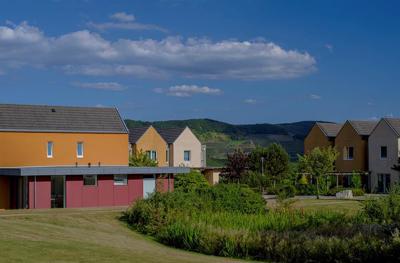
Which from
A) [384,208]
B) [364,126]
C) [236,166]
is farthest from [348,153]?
[384,208]

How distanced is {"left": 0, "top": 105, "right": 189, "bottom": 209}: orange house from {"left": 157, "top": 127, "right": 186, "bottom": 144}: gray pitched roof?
20538 millimetres

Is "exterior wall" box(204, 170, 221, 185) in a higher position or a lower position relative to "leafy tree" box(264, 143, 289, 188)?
lower

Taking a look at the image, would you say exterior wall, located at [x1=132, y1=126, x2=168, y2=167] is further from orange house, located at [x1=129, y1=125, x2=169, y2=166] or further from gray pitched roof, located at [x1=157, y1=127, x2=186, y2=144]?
gray pitched roof, located at [x1=157, y1=127, x2=186, y2=144]

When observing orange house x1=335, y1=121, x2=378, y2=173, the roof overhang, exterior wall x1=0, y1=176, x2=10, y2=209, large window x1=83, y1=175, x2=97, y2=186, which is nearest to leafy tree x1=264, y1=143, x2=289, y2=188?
orange house x1=335, y1=121, x2=378, y2=173

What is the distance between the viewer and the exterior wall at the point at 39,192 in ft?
134

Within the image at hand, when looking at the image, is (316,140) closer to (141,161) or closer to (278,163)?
(278,163)

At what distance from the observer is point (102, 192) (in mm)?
43438

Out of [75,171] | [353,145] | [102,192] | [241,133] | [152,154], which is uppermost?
[241,133]

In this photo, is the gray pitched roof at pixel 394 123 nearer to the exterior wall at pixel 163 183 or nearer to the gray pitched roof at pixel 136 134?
the gray pitched roof at pixel 136 134

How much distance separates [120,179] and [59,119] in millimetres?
8801

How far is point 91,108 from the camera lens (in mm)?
53156

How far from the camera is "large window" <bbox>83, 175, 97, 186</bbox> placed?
141 feet

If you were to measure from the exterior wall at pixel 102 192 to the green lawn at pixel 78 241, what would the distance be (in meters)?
4.24

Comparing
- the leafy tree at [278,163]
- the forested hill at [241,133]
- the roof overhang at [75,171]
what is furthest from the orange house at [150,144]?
the forested hill at [241,133]
